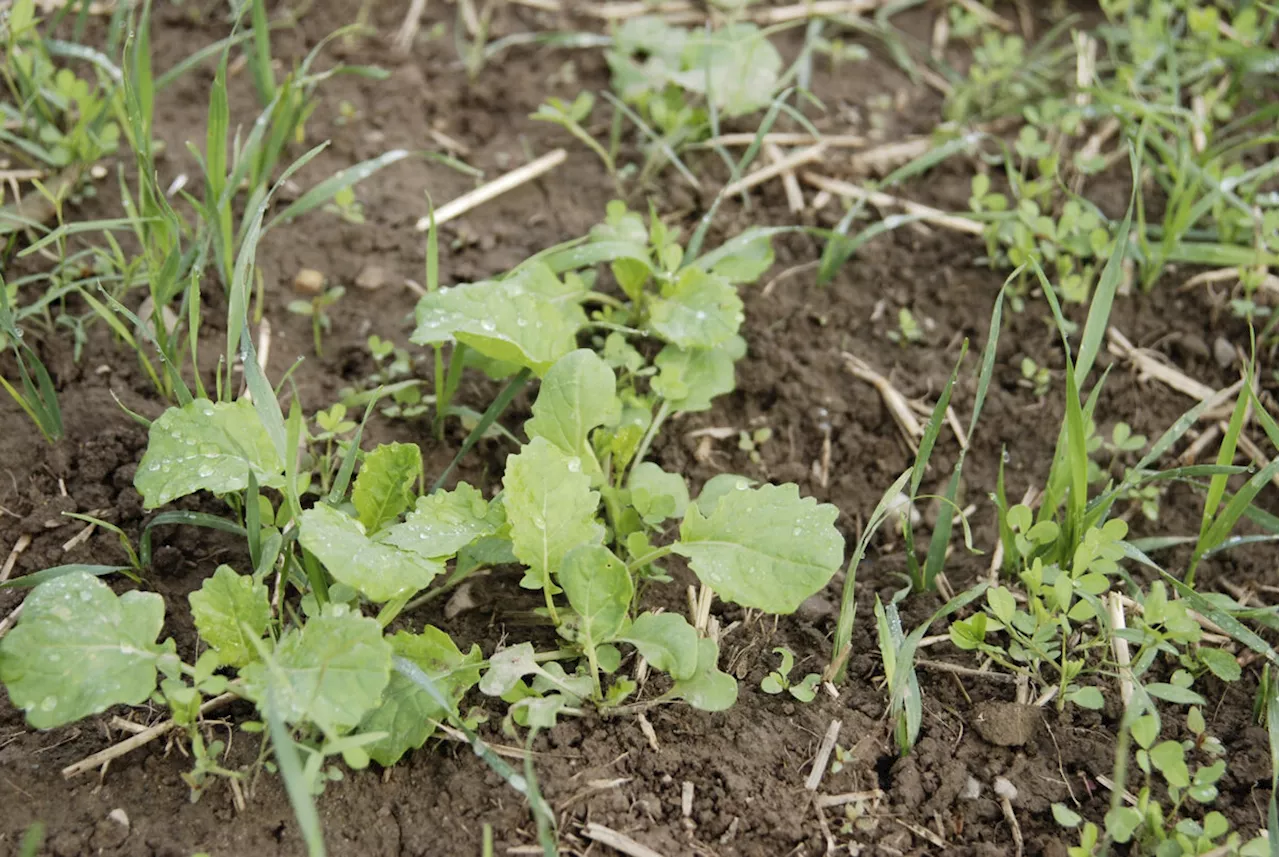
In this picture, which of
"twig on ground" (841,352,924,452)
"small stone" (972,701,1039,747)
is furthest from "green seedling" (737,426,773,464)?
"small stone" (972,701,1039,747)

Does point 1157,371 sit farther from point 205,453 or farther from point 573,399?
point 205,453

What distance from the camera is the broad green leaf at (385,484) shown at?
170cm

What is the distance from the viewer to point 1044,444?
221cm

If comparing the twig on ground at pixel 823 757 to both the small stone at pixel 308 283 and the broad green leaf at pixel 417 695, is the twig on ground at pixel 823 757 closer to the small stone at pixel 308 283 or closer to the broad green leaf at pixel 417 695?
the broad green leaf at pixel 417 695

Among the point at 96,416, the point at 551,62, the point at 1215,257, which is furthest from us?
the point at 551,62

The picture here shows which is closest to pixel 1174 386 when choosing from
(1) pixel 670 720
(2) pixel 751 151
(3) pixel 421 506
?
(2) pixel 751 151

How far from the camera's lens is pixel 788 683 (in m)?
1.73

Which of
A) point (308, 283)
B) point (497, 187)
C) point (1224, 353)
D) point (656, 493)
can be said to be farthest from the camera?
point (497, 187)

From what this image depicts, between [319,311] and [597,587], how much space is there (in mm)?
942

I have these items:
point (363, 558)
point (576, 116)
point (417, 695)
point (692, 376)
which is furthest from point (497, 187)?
point (417, 695)

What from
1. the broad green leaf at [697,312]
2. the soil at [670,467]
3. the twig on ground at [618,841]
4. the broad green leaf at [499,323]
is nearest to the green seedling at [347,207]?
the soil at [670,467]

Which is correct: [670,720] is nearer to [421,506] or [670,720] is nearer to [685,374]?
[421,506]

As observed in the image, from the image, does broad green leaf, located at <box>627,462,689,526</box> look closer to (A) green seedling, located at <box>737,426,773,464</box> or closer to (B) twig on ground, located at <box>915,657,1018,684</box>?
(A) green seedling, located at <box>737,426,773,464</box>

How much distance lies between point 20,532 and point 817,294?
1.60 meters
